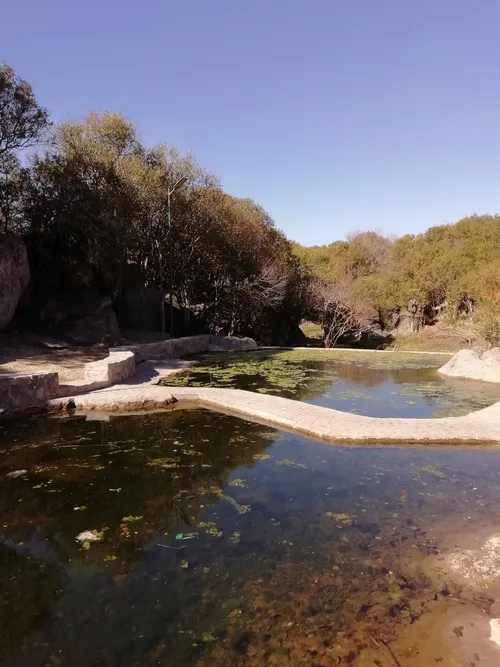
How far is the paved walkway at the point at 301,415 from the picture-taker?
796cm

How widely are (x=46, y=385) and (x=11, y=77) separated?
36.3 feet

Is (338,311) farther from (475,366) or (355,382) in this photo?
(355,382)

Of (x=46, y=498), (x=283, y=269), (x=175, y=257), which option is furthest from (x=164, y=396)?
(x=283, y=269)

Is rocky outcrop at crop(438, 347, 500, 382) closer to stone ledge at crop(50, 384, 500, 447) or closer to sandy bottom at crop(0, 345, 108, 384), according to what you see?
stone ledge at crop(50, 384, 500, 447)

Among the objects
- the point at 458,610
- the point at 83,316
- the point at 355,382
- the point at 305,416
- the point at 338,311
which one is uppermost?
the point at 338,311

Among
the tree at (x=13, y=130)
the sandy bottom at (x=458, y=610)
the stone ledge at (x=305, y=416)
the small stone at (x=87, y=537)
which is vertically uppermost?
the tree at (x=13, y=130)

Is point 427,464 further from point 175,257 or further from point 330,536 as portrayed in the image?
point 175,257

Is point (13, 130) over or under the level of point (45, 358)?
over

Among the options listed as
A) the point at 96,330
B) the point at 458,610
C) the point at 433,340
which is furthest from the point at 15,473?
the point at 433,340

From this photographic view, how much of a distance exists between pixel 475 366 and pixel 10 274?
1563cm

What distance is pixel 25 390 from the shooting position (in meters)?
9.42

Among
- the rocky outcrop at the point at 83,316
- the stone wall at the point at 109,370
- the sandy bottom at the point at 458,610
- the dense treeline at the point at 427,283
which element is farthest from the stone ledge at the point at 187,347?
the sandy bottom at the point at 458,610

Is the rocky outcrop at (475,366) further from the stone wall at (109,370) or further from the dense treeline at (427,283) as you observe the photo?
the stone wall at (109,370)

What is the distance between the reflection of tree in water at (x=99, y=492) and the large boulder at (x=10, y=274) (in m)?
7.14
